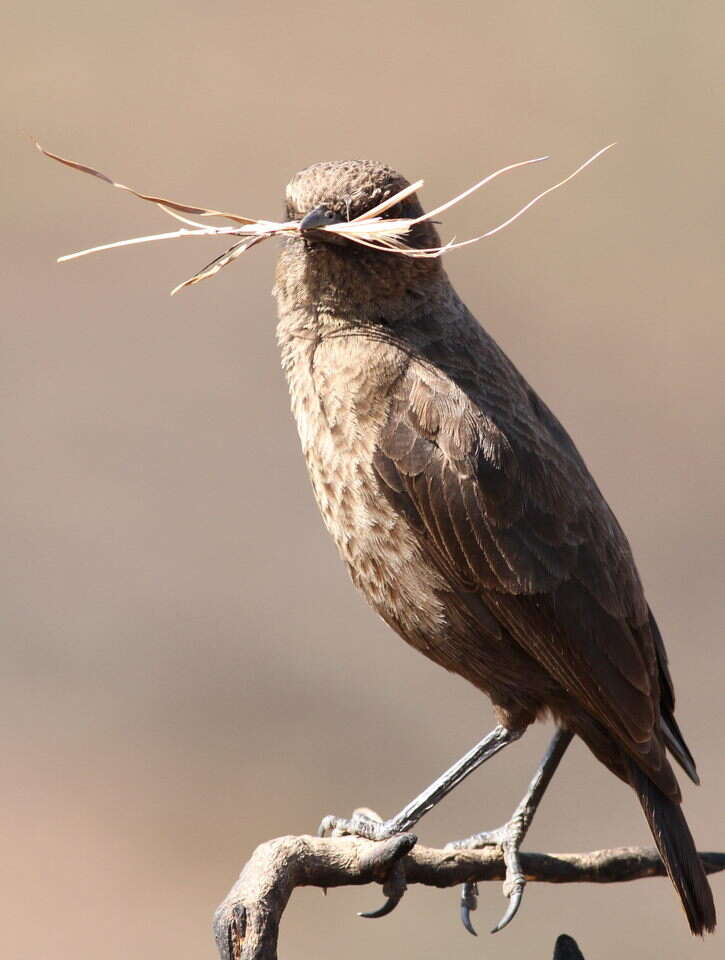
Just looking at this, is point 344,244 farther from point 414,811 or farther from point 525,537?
point 414,811

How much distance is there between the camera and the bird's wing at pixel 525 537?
3992 millimetres

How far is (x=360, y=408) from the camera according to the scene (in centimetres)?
402

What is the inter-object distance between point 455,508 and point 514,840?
0.96 m

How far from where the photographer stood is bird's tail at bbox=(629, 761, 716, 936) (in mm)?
3902

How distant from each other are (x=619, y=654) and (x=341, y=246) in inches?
56.2

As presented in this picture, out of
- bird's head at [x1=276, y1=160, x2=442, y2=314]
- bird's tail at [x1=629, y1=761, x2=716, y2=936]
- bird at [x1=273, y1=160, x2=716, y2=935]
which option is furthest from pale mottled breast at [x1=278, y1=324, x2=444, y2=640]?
bird's tail at [x1=629, y1=761, x2=716, y2=936]

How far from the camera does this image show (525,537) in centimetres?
410

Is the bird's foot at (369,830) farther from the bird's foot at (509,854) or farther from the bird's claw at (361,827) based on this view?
the bird's foot at (509,854)

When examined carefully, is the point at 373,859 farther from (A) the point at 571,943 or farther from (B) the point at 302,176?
(B) the point at 302,176

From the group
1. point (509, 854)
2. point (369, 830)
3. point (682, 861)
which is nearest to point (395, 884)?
point (509, 854)

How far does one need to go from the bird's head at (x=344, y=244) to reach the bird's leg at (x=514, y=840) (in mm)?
1486

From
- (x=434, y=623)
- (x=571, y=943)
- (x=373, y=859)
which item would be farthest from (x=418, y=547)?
(x=571, y=943)

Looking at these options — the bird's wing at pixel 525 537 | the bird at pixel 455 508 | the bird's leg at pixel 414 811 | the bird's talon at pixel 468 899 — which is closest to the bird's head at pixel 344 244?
the bird at pixel 455 508

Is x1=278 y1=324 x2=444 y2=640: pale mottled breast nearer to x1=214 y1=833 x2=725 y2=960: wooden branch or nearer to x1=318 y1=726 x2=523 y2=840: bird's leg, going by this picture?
x1=318 y1=726 x2=523 y2=840: bird's leg
